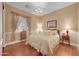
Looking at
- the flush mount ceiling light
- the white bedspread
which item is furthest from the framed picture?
the flush mount ceiling light

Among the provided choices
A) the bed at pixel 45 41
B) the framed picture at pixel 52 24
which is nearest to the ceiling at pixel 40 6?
the framed picture at pixel 52 24

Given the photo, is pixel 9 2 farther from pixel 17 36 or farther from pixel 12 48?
pixel 12 48

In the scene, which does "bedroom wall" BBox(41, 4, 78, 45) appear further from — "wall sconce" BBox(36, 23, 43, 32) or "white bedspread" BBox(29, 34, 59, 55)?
"white bedspread" BBox(29, 34, 59, 55)

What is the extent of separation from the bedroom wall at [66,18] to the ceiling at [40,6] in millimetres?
71

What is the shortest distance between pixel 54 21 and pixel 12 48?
33.9 inches

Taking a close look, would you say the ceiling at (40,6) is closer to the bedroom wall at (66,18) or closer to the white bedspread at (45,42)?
the bedroom wall at (66,18)

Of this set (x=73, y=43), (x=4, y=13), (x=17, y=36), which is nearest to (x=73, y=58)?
(x=73, y=43)

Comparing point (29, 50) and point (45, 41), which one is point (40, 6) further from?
point (29, 50)

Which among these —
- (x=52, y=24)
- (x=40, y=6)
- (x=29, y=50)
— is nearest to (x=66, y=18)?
(x=52, y=24)

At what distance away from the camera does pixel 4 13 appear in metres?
1.65

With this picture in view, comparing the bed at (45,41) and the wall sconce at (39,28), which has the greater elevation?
the wall sconce at (39,28)

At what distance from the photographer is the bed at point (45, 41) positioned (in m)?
1.65

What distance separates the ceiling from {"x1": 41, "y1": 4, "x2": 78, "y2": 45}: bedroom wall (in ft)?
0.23

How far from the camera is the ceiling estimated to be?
1.68m
